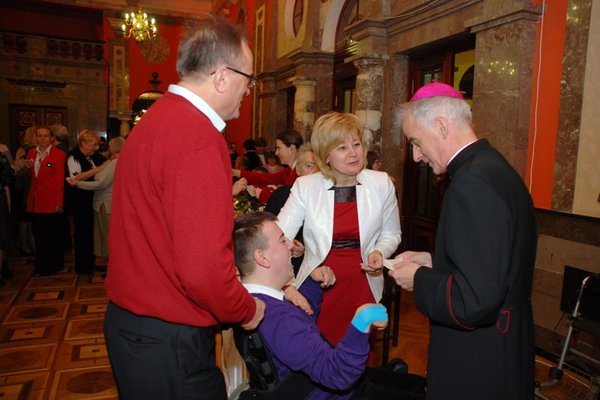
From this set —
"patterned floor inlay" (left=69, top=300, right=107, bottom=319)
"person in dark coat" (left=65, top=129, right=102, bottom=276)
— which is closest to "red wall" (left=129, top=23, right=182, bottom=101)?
"person in dark coat" (left=65, top=129, right=102, bottom=276)

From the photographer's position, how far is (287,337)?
5.27 feet

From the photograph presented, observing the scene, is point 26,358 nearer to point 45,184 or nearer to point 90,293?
point 90,293

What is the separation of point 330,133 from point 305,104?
6006mm

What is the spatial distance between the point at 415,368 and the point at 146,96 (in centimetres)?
1367

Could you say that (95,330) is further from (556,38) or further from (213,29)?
(556,38)

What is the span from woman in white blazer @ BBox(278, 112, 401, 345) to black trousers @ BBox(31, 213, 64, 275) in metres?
4.58

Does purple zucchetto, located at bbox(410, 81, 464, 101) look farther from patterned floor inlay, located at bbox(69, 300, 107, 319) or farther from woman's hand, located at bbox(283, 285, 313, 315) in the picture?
patterned floor inlay, located at bbox(69, 300, 107, 319)

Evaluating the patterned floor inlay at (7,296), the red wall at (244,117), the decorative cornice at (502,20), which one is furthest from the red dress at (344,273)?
the red wall at (244,117)

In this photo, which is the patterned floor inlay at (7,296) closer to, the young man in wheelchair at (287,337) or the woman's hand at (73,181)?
the woman's hand at (73,181)

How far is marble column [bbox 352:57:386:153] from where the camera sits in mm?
6148

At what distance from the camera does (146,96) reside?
1506 centimetres

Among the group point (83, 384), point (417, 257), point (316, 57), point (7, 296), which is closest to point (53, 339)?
point (83, 384)

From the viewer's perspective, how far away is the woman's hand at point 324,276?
244 centimetres

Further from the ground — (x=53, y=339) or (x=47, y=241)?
(x=47, y=241)
